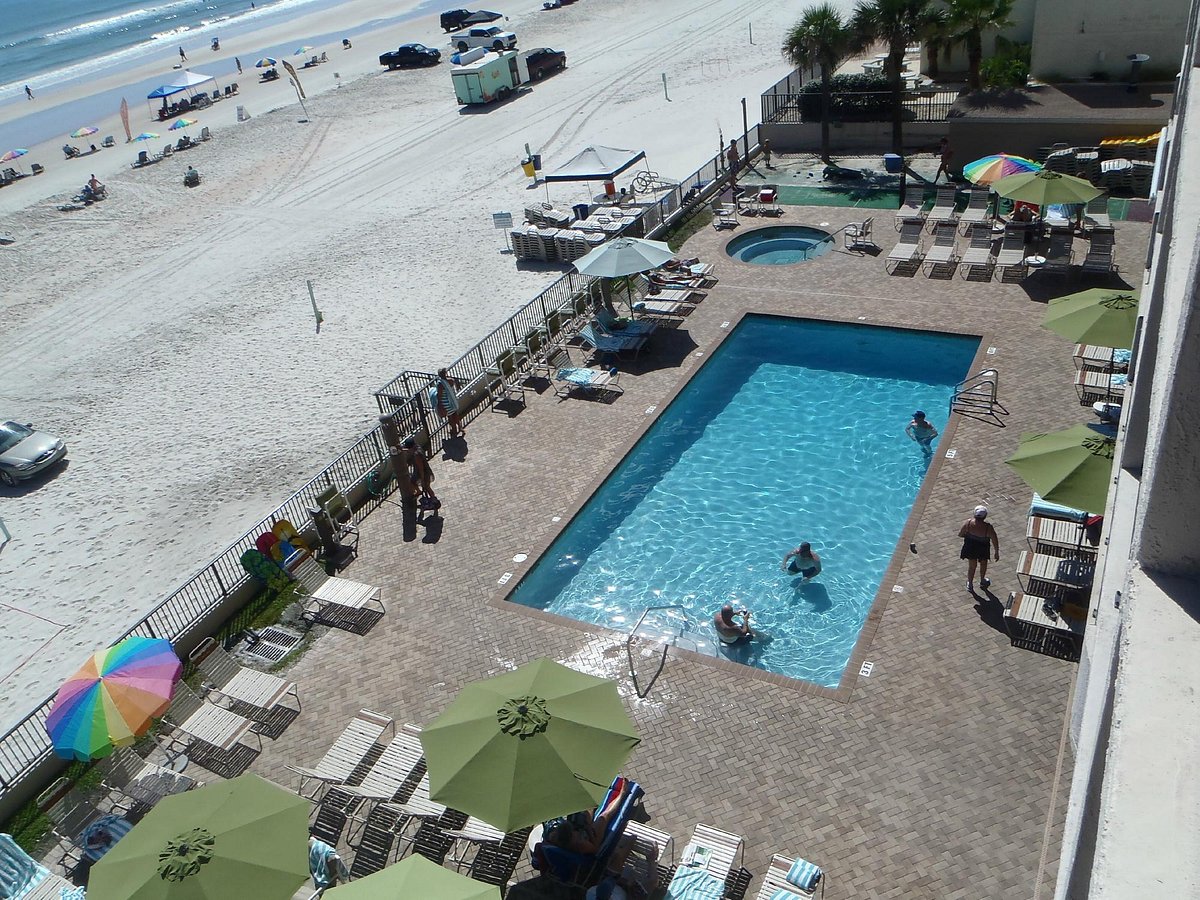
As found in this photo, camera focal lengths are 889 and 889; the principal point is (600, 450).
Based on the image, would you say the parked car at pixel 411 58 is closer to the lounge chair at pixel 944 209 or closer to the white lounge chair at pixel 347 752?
the lounge chair at pixel 944 209

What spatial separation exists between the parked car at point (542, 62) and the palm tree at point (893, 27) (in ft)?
85.3

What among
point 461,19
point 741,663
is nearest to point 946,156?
point 741,663

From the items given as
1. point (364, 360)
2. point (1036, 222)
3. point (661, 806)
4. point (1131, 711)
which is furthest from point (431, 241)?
point (1131, 711)

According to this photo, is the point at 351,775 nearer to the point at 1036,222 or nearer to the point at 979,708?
the point at 979,708

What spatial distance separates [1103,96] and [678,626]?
24.8m

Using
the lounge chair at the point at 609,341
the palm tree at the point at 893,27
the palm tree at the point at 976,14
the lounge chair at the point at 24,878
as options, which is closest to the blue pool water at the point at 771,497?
the lounge chair at the point at 609,341

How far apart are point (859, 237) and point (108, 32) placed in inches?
4024

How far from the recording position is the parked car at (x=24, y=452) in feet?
68.8

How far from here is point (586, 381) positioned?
19.7m

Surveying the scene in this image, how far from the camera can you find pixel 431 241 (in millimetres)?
31266

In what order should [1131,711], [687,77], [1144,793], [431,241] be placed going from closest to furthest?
[1144,793]
[1131,711]
[431,241]
[687,77]

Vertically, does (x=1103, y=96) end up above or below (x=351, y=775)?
above

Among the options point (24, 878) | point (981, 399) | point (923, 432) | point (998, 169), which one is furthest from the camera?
point (998, 169)

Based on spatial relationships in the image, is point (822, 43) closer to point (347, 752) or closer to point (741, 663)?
point (741, 663)
